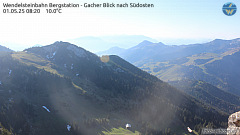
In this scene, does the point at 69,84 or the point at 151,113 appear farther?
the point at 69,84

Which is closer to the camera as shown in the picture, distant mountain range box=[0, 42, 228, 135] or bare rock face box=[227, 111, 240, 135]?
bare rock face box=[227, 111, 240, 135]

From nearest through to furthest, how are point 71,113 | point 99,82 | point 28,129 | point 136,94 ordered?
point 28,129 → point 71,113 → point 136,94 → point 99,82

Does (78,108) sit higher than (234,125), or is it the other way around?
(234,125)

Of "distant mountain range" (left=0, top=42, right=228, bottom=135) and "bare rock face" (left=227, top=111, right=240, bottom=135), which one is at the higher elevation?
"bare rock face" (left=227, top=111, right=240, bottom=135)

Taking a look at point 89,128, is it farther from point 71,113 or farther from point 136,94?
point 136,94

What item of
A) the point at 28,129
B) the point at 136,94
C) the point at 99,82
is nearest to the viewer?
the point at 28,129

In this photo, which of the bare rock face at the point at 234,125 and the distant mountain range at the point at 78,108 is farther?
the distant mountain range at the point at 78,108

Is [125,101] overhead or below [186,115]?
overhead

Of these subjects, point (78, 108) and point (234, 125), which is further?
point (78, 108)

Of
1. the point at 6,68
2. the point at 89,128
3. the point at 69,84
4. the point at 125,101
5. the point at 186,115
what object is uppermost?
the point at 6,68

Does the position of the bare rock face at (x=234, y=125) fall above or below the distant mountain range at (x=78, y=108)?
above

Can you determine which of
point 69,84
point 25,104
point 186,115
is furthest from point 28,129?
point 186,115
